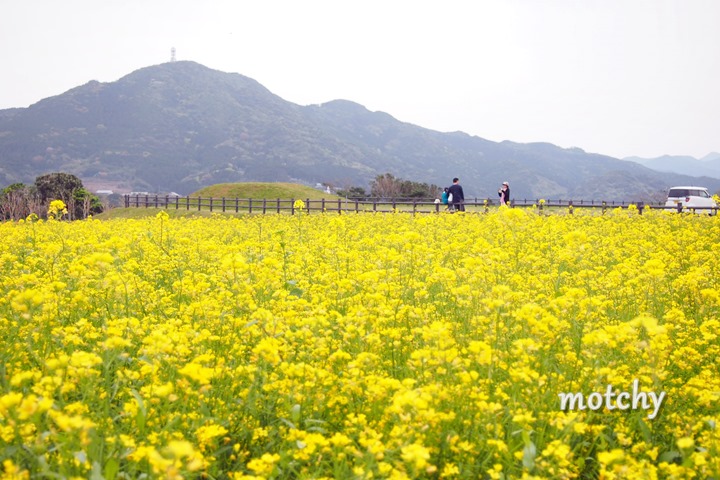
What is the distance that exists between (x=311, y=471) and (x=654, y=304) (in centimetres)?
403

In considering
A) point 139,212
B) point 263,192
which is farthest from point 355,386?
point 263,192

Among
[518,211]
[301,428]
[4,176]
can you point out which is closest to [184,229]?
[518,211]

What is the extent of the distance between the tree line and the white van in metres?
39.7

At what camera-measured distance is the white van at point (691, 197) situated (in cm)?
3181

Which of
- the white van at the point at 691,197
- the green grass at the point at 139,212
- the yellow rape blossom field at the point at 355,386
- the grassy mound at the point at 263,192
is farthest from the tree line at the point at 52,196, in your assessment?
the yellow rape blossom field at the point at 355,386

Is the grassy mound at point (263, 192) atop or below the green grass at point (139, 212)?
atop

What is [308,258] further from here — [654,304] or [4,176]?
[4,176]

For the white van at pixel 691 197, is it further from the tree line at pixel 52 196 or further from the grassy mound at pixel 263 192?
the tree line at pixel 52 196

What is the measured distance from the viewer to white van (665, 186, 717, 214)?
31.8 metres

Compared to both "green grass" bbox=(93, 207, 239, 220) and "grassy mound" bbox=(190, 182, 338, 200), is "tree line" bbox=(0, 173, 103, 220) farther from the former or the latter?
"grassy mound" bbox=(190, 182, 338, 200)

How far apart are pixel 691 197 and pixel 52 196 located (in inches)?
1944

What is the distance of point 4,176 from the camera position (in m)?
198

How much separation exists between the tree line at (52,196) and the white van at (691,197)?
3974 centimetres

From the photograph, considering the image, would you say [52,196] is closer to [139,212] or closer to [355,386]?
[139,212]
